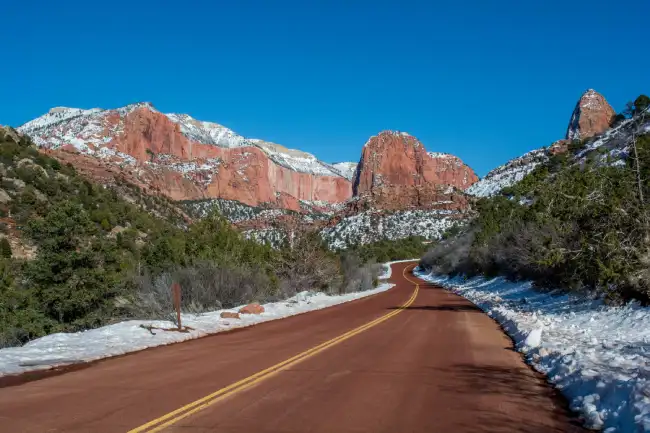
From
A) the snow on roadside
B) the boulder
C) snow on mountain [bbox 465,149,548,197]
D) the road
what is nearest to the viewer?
the road

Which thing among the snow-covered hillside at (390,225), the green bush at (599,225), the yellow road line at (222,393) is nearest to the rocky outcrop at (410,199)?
the snow-covered hillside at (390,225)

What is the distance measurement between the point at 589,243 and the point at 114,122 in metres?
164

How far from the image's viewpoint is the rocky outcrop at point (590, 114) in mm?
132625

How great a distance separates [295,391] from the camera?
7.25 m

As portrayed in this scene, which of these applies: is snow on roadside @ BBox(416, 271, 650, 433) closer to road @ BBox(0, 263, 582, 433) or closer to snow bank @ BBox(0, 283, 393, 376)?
road @ BBox(0, 263, 582, 433)

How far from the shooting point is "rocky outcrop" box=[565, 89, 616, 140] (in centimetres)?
13262

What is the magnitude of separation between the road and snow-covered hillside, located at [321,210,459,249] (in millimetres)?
97013

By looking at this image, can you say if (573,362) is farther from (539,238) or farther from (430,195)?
(430,195)

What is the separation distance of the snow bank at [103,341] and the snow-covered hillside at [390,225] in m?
92.5

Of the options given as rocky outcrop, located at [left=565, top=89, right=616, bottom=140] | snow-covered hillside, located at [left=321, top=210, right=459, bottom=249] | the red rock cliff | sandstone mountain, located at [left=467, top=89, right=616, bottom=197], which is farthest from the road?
rocky outcrop, located at [left=565, top=89, right=616, bottom=140]

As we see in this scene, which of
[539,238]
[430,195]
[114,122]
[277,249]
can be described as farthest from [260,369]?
[114,122]

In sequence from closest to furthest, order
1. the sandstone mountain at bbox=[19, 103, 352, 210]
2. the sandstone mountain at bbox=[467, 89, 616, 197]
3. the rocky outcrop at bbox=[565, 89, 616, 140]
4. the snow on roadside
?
the snow on roadside → the sandstone mountain at bbox=[467, 89, 616, 197] → the rocky outcrop at bbox=[565, 89, 616, 140] → the sandstone mountain at bbox=[19, 103, 352, 210]

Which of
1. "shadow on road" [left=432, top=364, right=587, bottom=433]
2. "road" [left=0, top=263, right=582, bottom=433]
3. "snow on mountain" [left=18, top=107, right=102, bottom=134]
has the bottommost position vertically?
"shadow on road" [left=432, top=364, right=587, bottom=433]

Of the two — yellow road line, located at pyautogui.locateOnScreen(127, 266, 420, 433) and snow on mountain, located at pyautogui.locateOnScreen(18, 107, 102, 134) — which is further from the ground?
snow on mountain, located at pyautogui.locateOnScreen(18, 107, 102, 134)
